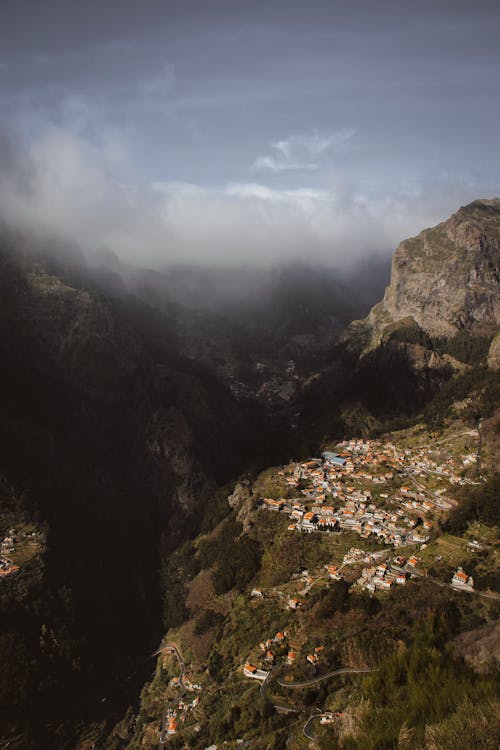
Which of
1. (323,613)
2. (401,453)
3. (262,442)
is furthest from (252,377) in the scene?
(323,613)

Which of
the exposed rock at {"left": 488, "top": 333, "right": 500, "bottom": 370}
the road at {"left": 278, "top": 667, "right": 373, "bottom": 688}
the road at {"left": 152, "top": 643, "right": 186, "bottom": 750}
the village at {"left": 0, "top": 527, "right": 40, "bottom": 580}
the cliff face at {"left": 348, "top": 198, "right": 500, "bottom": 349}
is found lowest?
the road at {"left": 152, "top": 643, "right": 186, "bottom": 750}

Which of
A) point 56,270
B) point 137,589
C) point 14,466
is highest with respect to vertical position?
point 56,270

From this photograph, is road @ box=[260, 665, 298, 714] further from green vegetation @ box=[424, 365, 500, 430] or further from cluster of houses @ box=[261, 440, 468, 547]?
green vegetation @ box=[424, 365, 500, 430]

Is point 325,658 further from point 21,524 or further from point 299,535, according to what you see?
point 21,524

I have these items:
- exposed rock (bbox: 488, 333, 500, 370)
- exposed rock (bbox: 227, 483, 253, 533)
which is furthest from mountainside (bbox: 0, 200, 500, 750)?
exposed rock (bbox: 488, 333, 500, 370)

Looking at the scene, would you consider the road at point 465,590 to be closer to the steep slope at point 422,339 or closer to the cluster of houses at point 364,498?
the cluster of houses at point 364,498

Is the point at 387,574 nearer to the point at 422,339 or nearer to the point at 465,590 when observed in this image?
the point at 465,590
